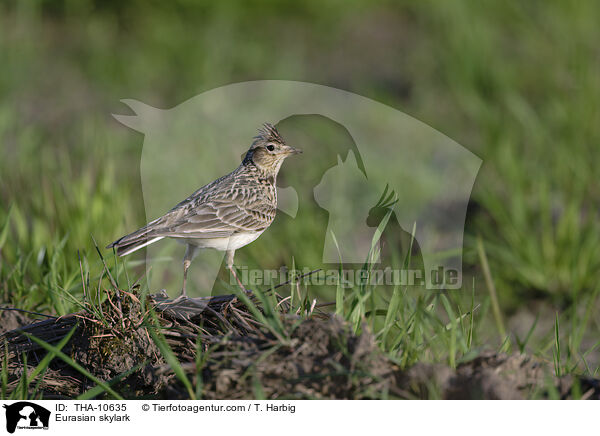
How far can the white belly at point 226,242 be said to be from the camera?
3027 millimetres

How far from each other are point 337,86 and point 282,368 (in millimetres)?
6258

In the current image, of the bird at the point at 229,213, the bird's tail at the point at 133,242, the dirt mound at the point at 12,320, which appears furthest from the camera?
the dirt mound at the point at 12,320

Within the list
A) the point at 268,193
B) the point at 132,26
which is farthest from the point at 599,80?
the point at 132,26

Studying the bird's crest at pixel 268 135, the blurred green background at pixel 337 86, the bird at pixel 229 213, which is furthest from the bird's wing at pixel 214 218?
the blurred green background at pixel 337 86

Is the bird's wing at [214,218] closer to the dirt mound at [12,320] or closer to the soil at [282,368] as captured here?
the soil at [282,368]

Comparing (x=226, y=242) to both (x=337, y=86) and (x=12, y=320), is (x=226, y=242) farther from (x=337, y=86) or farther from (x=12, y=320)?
(x=337, y=86)

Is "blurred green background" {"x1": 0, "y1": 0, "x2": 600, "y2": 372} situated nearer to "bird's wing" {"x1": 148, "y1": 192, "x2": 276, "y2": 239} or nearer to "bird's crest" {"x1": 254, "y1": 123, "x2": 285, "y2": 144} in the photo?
"bird's wing" {"x1": 148, "y1": 192, "x2": 276, "y2": 239}

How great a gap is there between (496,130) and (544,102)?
1047 mm

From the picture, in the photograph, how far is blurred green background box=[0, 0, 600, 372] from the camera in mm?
4797

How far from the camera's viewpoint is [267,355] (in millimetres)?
2568

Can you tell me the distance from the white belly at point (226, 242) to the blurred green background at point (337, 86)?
0.93m

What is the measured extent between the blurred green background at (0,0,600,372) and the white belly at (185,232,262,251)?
0.93 m
